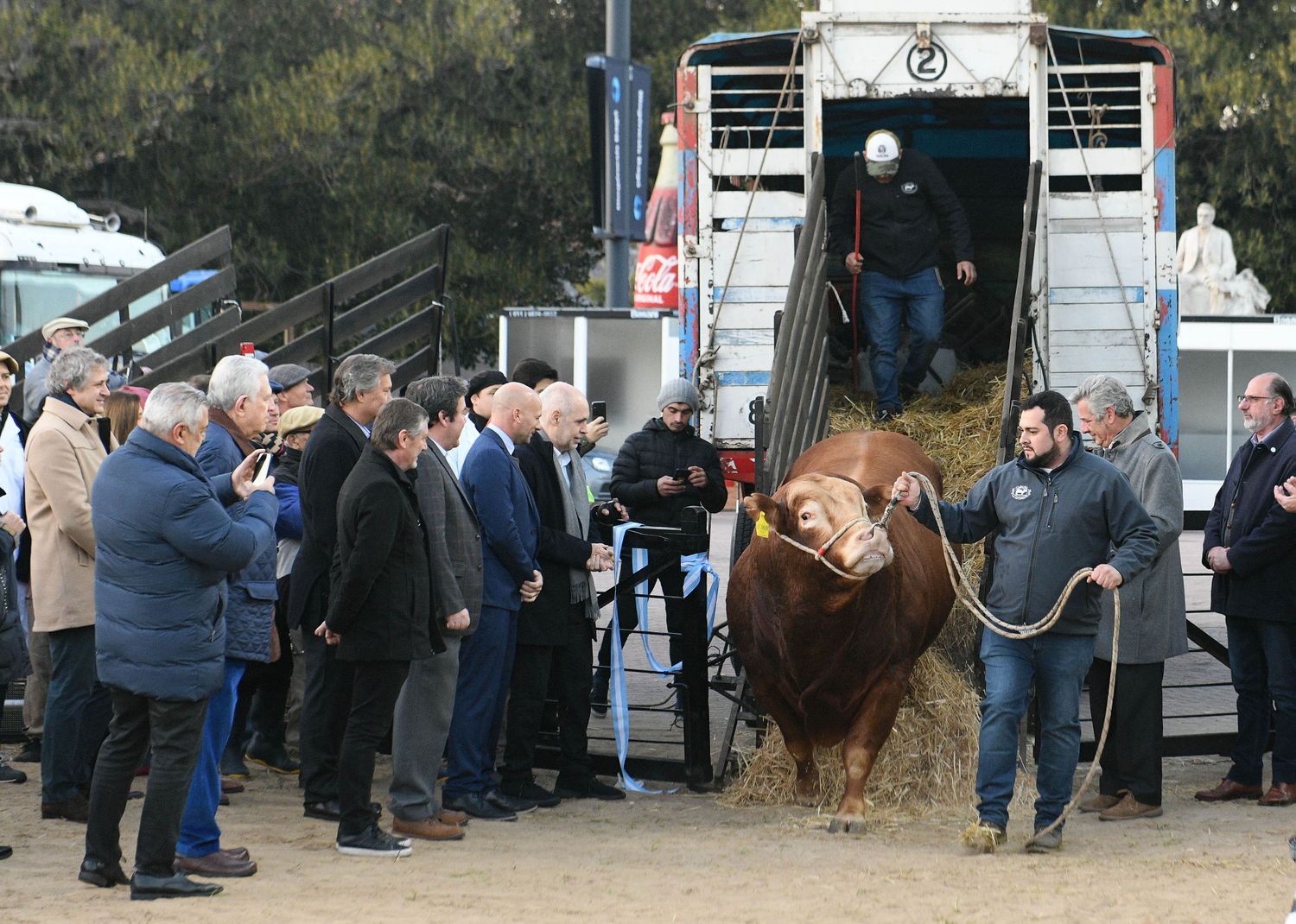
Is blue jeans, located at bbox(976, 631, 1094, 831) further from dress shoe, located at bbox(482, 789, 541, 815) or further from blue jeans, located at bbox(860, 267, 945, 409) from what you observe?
blue jeans, located at bbox(860, 267, 945, 409)

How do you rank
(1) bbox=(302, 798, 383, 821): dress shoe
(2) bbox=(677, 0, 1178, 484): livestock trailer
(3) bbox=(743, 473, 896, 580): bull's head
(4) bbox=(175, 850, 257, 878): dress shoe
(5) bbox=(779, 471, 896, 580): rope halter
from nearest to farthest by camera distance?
(4) bbox=(175, 850, 257, 878): dress shoe < (3) bbox=(743, 473, 896, 580): bull's head < (5) bbox=(779, 471, 896, 580): rope halter < (1) bbox=(302, 798, 383, 821): dress shoe < (2) bbox=(677, 0, 1178, 484): livestock trailer

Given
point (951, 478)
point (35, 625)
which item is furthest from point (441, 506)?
point (951, 478)

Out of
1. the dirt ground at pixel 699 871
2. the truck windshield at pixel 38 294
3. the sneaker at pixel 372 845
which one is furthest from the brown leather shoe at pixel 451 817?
the truck windshield at pixel 38 294

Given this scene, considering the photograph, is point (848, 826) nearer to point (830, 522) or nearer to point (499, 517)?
point (830, 522)

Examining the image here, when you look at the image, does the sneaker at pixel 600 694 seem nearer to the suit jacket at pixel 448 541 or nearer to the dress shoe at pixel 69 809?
the suit jacket at pixel 448 541

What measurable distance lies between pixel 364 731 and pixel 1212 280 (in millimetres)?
16690

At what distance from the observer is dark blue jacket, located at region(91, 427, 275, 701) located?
200 inches

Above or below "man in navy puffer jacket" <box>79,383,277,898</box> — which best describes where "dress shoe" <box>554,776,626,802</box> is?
below

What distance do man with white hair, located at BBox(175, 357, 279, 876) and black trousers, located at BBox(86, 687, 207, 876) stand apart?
0.26 metres

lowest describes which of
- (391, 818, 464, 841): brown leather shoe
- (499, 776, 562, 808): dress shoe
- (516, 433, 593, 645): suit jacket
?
(499, 776, 562, 808): dress shoe

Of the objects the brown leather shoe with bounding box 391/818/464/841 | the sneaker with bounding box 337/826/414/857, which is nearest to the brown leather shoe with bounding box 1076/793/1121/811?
the brown leather shoe with bounding box 391/818/464/841

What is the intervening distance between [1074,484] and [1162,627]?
3.28ft

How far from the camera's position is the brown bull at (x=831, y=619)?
20.3ft

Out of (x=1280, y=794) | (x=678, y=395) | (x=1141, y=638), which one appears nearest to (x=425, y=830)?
(x=1141, y=638)
